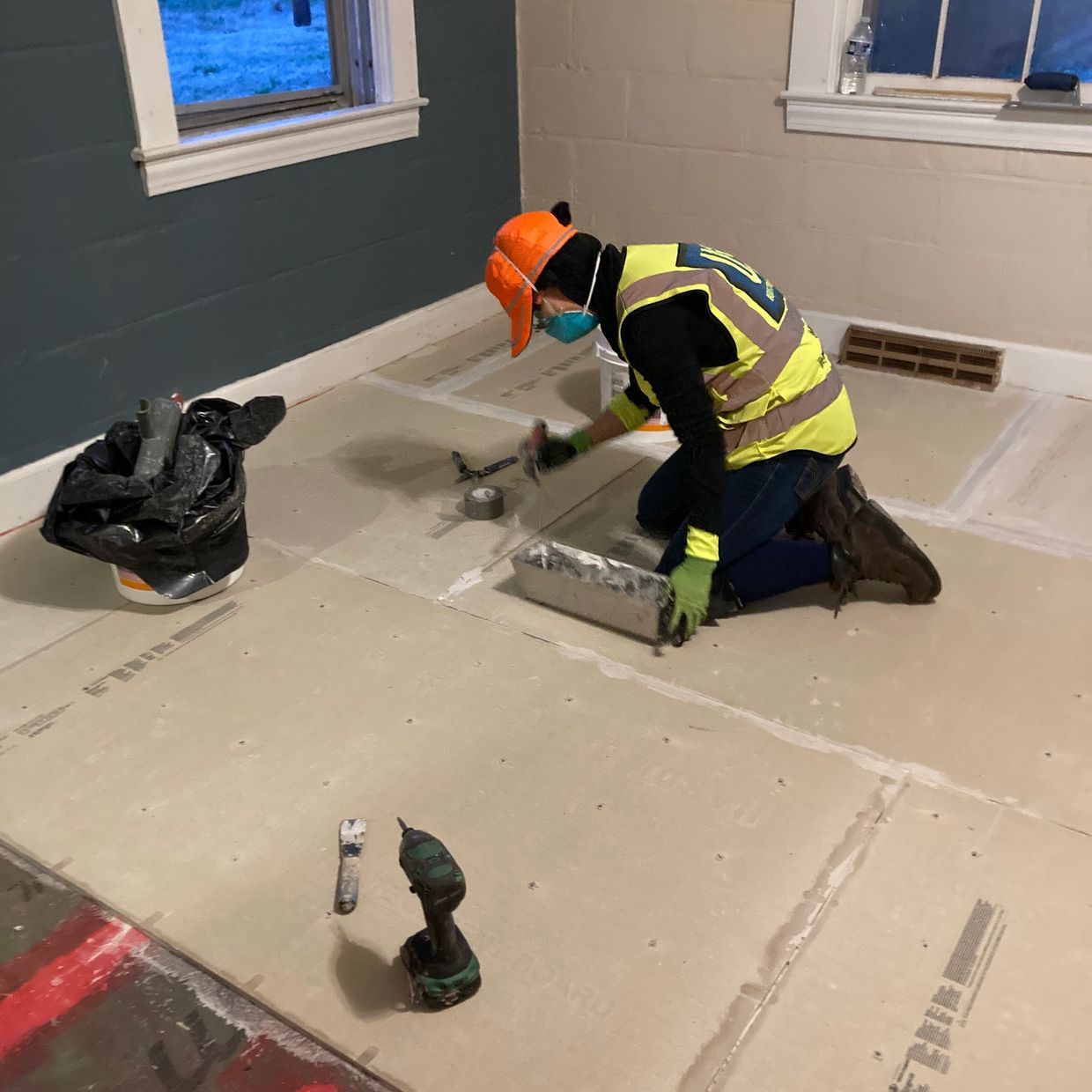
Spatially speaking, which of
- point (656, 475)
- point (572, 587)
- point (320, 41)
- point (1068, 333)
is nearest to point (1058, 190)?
point (1068, 333)

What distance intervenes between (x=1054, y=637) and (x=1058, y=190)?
5.68 ft

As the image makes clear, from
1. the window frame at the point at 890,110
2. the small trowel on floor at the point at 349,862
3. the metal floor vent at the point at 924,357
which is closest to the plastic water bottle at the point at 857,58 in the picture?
the window frame at the point at 890,110

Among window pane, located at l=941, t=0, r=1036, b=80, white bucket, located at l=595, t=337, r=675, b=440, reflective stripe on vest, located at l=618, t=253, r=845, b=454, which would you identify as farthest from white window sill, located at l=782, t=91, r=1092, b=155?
reflective stripe on vest, located at l=618, t=253, r=845, b=454

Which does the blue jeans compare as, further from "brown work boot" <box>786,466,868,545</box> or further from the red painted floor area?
the red painted floor area

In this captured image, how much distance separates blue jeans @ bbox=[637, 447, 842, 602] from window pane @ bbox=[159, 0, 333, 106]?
187 cm

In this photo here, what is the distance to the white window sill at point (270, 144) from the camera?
3.01m

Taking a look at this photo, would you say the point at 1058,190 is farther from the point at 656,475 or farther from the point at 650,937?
the point at 650,937

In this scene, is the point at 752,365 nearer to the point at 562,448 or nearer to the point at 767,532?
the point at 767,532

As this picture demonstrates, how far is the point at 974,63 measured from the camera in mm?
3400

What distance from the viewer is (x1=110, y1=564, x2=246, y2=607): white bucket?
2.47 m

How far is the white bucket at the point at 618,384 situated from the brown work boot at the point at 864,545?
88 centimetres

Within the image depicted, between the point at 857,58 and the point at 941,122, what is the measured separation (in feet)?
1.18

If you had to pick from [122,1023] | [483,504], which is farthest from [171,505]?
[122,1023]

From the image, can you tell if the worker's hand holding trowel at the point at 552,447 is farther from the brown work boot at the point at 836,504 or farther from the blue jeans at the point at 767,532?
the brown work boot at the point at 836,504
